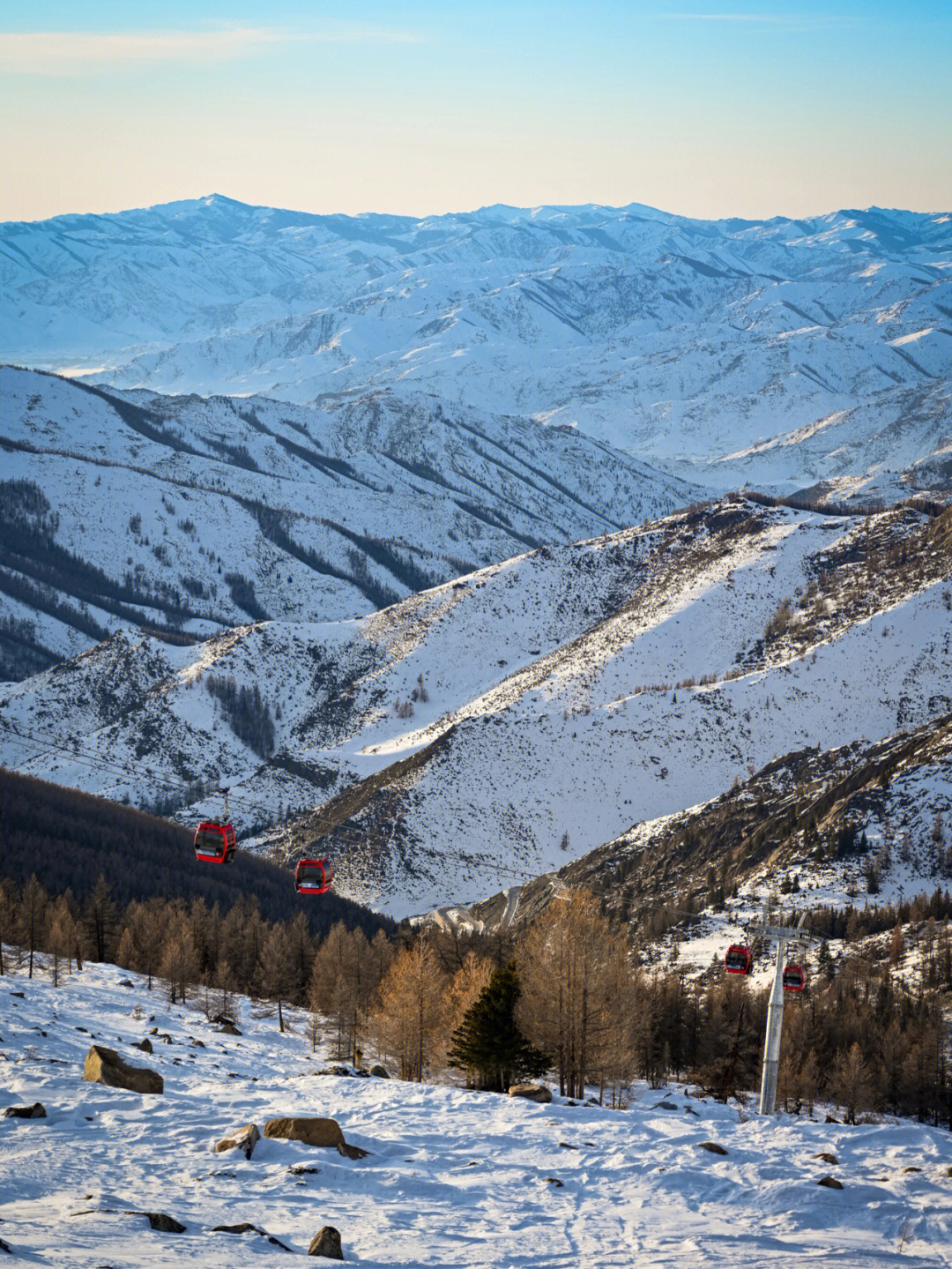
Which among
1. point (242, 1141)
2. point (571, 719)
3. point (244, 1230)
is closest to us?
point (244, 1230)

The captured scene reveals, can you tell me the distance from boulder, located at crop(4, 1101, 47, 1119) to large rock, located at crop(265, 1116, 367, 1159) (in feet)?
19.2

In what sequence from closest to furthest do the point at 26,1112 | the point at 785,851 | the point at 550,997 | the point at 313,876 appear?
the point at 26,1112 → the point at 313,876 → the point at 550,997 → the point at 785,851

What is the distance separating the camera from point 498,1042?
47.7 meters

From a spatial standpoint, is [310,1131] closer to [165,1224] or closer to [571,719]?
[165,1224]

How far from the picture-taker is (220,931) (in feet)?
291

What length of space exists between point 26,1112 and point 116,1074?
18.4 ft

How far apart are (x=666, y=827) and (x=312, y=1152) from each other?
100227 millimetres

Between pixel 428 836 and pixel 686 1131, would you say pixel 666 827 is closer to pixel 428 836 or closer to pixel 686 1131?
pixel 428 836

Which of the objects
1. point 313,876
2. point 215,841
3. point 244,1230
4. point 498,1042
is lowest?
point 244,1230

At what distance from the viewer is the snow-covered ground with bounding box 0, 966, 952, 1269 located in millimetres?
25578

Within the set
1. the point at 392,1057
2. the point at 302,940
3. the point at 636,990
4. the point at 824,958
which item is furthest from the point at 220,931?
the point at 824,958

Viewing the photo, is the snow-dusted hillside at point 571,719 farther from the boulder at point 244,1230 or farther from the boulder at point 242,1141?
the boulder at point 244,1230

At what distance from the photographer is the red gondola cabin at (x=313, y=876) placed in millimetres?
48875

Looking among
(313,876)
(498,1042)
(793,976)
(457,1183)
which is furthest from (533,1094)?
(313,876)
